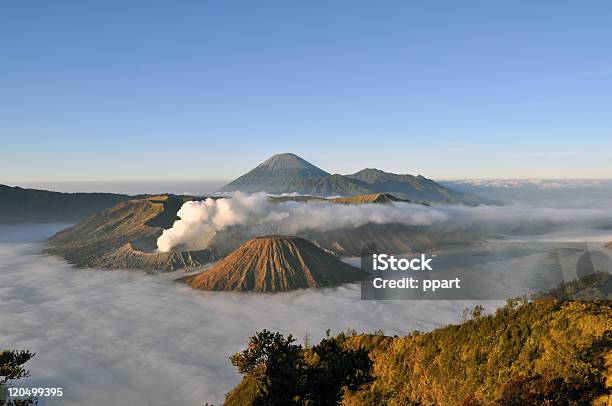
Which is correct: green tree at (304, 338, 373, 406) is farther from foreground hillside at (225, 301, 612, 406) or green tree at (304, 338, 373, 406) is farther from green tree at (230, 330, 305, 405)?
foreground hillside at (225, 301, 612, 406)

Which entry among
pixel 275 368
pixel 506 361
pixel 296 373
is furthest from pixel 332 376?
pixel 506 361

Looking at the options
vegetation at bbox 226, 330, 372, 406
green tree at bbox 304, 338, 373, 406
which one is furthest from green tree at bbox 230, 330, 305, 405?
green tree at bbox 304, 338, 373, 406

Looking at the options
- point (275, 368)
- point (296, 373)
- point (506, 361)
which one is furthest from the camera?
point (506, 361)

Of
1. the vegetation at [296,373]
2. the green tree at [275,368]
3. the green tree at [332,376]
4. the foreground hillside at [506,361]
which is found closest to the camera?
the foreground hillside at [506,361]

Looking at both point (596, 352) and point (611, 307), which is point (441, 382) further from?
point (611, 307)

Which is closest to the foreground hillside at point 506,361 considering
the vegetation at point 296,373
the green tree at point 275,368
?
the green tree at point 275,368

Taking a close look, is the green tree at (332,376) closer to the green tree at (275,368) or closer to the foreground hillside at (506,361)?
the green tree at (275,368)

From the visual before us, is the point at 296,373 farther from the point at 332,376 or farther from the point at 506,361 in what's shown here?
the point at 506,361

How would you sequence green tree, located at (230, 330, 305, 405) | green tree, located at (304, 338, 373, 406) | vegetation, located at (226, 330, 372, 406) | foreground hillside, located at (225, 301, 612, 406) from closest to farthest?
foreground hillside, located at (225, 301, 612, 406) → green tree, located at (230, 330, 305, 405) → vegetation, located at (226, 330, 372, 406) → green tree, located at (304, 338, 373, 406)
